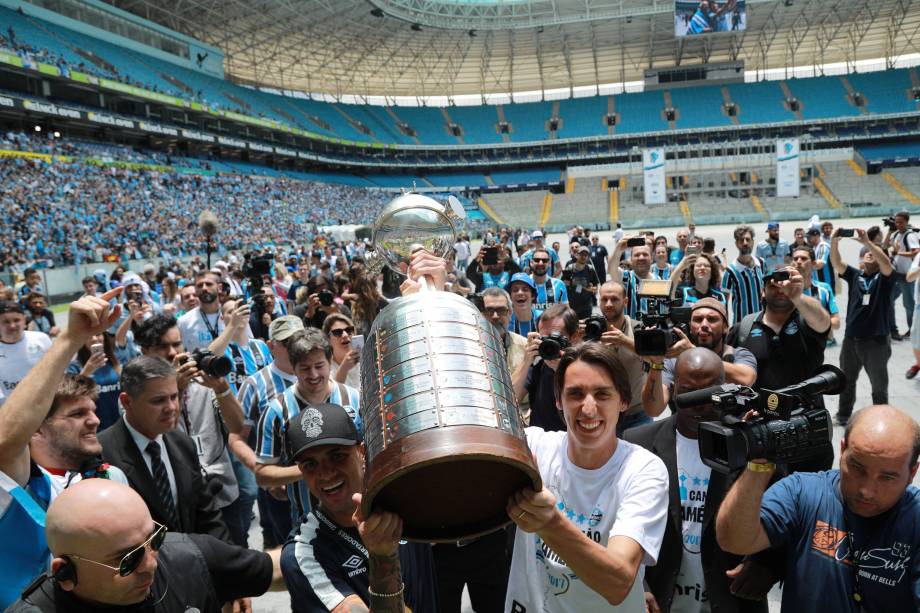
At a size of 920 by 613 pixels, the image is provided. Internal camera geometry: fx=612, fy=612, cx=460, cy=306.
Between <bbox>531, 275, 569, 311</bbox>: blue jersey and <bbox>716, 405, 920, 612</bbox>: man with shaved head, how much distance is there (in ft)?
17.0

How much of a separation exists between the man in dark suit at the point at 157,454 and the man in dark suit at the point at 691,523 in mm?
2041

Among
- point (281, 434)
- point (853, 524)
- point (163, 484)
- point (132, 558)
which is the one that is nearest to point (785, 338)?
point (853, 524)

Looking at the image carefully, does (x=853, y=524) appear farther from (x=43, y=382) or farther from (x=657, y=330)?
(x=43, y=382)

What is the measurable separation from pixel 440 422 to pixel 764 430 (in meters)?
0.93

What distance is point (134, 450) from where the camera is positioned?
2.89 meters

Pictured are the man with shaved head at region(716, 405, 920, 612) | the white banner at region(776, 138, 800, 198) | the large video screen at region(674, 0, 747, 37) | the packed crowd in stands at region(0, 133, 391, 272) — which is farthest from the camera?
the large video screen at region(674, 0, 747, 37)

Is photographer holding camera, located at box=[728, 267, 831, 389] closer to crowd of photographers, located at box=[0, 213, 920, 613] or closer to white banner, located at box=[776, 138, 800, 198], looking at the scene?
crowd of photographers, located at box=[0, 213, 920, 613]

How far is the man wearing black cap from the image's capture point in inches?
79.7

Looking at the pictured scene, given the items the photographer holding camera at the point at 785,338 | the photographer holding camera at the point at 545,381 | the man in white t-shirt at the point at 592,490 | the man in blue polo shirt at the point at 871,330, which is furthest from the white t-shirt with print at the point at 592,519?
the man in blue polo shirt at the point at 871,330

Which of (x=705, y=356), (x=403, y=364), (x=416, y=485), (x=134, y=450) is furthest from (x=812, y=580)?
(x=134, y=450)

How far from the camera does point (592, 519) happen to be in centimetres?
208

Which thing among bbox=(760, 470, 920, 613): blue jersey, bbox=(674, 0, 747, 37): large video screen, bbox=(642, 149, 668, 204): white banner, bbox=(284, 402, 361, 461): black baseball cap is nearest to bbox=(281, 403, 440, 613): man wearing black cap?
bbox=(284, 402, 361, 461): black baseball cap

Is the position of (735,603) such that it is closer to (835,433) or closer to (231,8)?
(835,433)

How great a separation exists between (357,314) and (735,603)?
4.56 m
